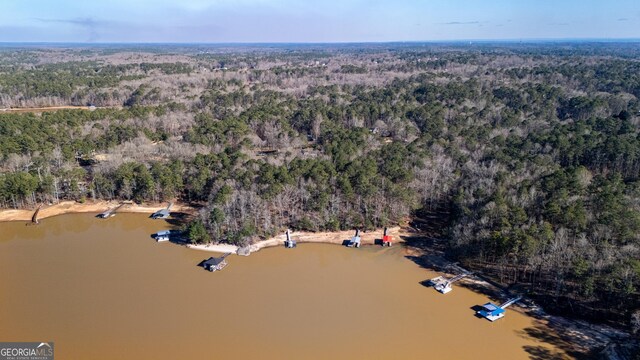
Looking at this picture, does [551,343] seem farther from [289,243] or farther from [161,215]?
[161,215]

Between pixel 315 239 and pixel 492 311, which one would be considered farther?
pixel 315 239

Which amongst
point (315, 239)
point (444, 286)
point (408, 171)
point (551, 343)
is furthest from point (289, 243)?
point (551, 343)

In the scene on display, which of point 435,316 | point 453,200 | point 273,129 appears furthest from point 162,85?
point 435,316

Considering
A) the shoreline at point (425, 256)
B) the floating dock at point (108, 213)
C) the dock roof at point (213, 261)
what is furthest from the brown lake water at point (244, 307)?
the floating dock at point (108, 213)

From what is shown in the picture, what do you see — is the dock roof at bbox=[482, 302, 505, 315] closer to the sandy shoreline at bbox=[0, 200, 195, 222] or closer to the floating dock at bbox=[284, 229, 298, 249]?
the floating dock at bbox=[284, 229, 298, 249]

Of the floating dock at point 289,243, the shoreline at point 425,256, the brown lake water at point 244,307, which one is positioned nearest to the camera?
the brown lake water at point 244,307

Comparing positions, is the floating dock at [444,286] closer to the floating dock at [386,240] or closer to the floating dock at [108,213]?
the floating dock at [386,240]

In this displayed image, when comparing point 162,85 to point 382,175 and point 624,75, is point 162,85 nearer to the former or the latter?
point 382,175
